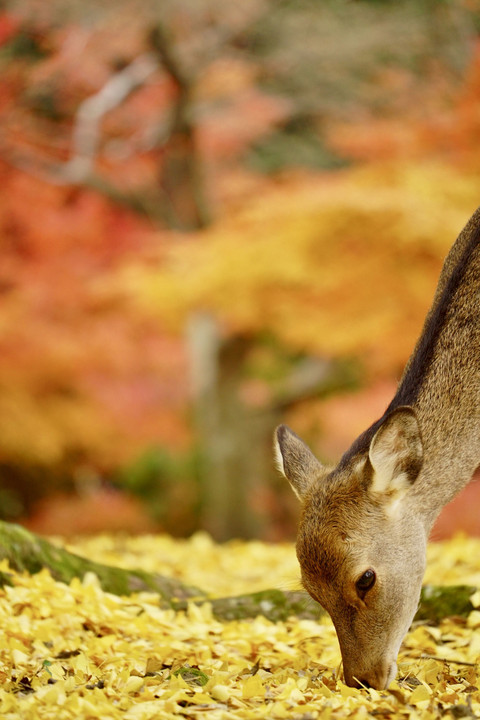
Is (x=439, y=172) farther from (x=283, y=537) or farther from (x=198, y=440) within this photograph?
(x=283, y=537)

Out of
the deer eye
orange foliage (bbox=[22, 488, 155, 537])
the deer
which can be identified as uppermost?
orange foliage (bbox=[22, 488, 155, 537])

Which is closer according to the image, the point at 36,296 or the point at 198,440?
the point at 36,296

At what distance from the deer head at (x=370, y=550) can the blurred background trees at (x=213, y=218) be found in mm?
4752

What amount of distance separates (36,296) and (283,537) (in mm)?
7074

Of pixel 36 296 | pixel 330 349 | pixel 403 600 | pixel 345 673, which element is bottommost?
pixel 345 673

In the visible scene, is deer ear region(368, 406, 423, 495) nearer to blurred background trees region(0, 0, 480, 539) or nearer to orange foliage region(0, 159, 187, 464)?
blurred background trees region(0, 0, 480, 539)

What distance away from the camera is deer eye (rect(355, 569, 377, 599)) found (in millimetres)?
3439

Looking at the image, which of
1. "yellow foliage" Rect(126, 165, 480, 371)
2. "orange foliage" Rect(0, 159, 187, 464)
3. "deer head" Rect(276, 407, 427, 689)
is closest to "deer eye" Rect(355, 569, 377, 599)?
"deer head" Rect(276, 407, 427, 689)

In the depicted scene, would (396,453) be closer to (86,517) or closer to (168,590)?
(168,590)

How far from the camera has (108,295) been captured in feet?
32.2

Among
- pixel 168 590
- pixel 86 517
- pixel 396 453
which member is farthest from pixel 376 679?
pixel 86 517

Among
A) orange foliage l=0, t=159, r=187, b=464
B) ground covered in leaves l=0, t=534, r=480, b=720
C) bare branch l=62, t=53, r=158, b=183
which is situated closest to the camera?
ground covered in leaves l=0, t=534, r=480, b=720

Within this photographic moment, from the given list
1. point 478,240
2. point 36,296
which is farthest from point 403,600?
point 36,296

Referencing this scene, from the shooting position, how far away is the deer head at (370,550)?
3.43 m
